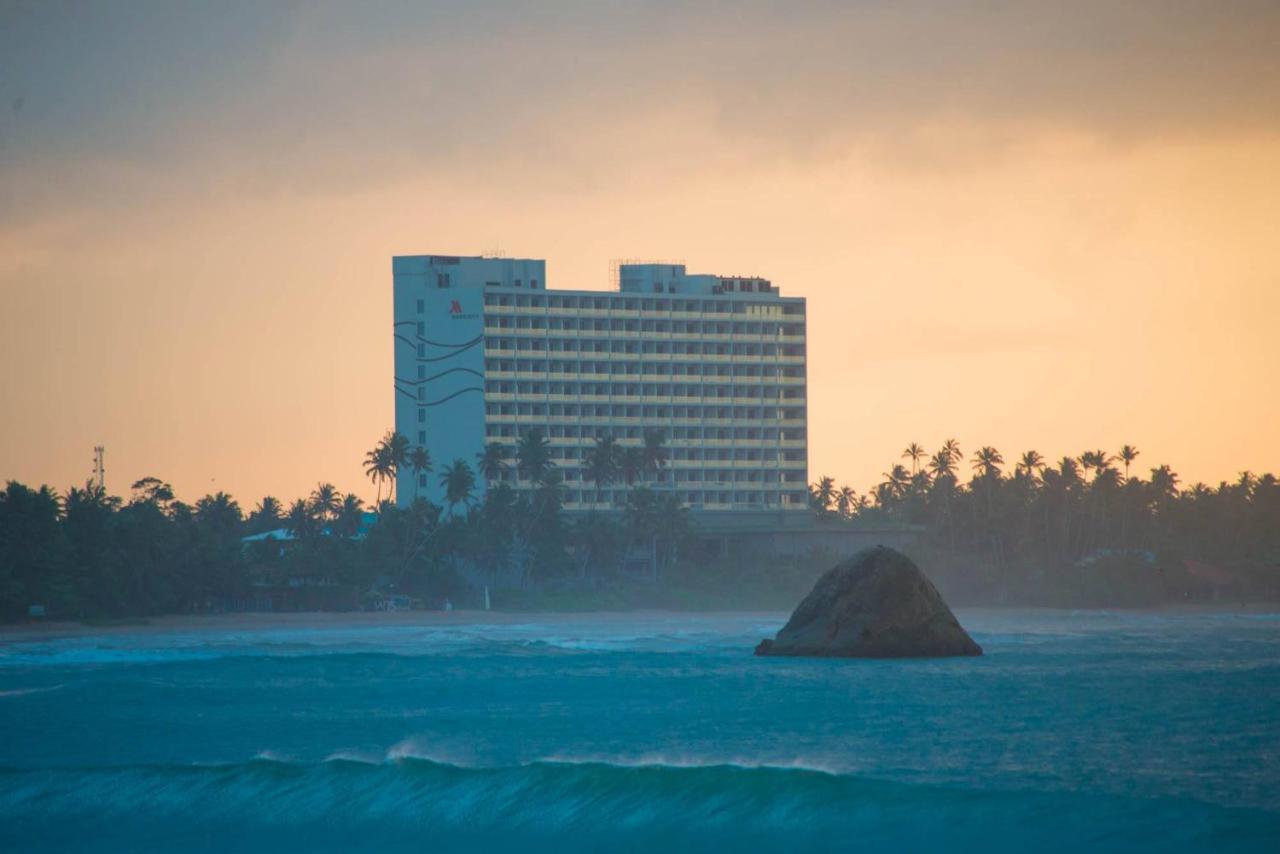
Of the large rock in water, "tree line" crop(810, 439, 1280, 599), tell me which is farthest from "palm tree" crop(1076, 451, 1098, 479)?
the large rock in water

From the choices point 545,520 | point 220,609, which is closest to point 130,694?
point 220,609

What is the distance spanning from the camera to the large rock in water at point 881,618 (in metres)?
77.6

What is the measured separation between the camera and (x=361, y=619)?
5438 inches

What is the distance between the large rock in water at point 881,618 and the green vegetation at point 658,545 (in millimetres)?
71598

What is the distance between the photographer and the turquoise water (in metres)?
30.6

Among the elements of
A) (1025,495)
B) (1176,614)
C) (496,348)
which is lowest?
(1176,614)

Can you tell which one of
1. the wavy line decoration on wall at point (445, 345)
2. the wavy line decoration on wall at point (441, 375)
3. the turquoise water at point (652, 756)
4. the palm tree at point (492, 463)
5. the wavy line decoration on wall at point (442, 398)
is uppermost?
the wavy line decoration on wall at point (445, 345)

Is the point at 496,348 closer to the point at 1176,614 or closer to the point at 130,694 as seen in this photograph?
the point at 1176,614

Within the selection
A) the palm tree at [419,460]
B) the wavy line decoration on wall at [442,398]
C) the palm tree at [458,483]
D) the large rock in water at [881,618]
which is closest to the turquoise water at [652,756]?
the large rock in water at [881,618]

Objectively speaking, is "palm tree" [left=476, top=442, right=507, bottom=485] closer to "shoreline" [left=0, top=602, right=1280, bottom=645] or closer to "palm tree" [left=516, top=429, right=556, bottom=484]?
"palm tree" [left=516, top=429, right=556, bottom=484]

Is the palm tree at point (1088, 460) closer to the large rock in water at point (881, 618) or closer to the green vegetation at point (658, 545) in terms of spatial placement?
the green vegetation at point (658, 545)

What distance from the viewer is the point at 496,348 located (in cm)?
19925

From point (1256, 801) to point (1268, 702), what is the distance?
73.3ft

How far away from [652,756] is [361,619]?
10136cm
